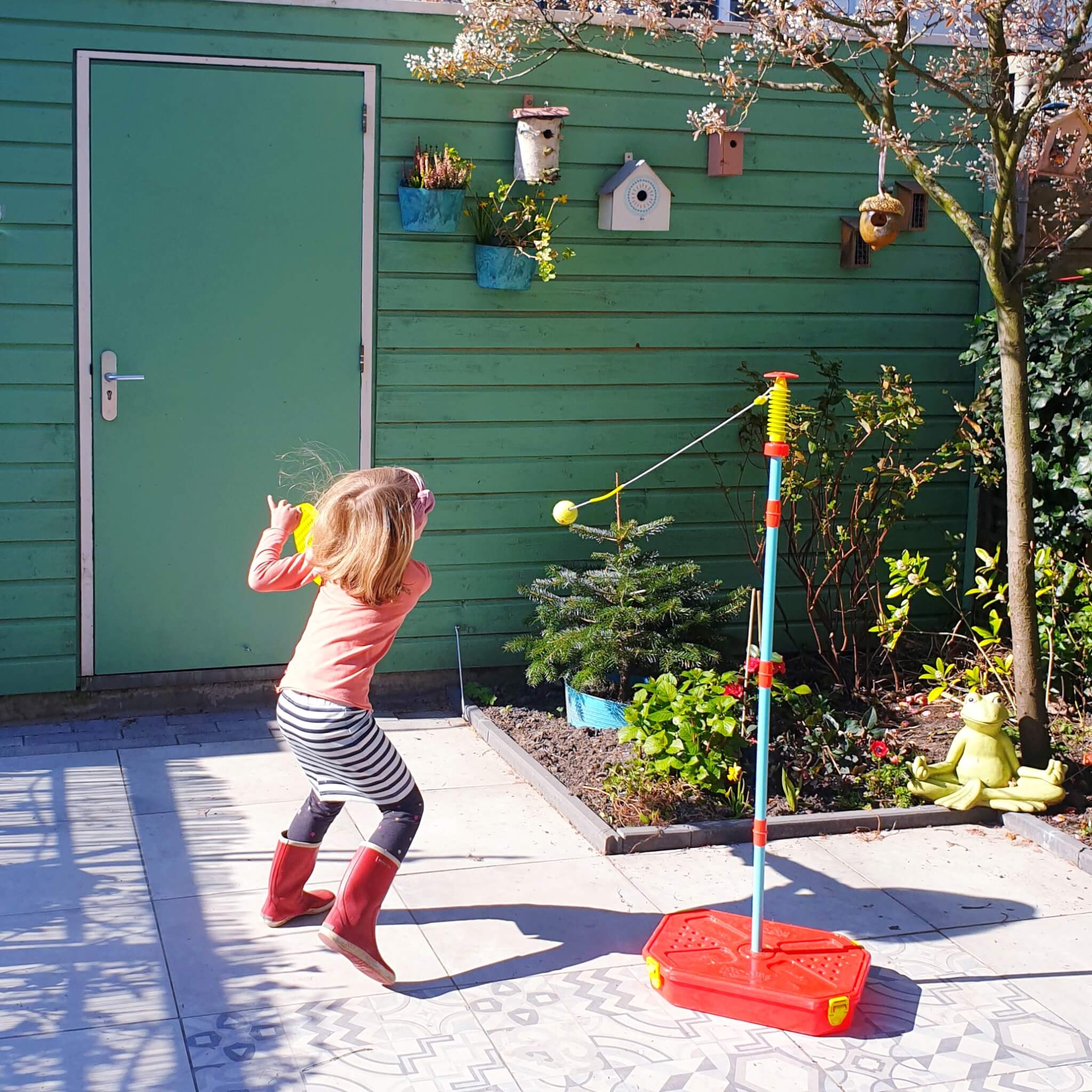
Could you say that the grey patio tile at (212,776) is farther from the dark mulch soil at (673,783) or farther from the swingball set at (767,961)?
the swingball set at (767,961)

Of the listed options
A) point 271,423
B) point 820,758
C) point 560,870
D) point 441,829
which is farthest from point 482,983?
point 271,423

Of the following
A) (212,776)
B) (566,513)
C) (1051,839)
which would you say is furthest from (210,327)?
(1051,839)

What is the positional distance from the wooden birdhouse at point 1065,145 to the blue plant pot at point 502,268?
2210 mm

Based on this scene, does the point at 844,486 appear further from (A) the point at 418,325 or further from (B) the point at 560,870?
(B) the point at 560,870

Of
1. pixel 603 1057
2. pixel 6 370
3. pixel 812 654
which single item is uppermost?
pixel 6 370

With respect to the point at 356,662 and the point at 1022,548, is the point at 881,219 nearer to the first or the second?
the point at 1022,548

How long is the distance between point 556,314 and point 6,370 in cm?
226

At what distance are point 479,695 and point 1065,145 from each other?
11.4ft

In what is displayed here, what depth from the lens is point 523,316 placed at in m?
5.81

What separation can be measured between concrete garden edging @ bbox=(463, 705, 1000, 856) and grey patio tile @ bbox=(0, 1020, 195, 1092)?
5.39 ft

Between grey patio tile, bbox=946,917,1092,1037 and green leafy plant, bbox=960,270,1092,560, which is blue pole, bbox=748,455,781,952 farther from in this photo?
green leafy plant, bbox=960,270,1092,560

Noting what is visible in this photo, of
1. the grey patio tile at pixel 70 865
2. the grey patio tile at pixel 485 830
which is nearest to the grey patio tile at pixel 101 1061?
the grey patio tile at pixel 70 865

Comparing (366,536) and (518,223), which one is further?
(518,223)

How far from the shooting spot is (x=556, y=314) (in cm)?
585
